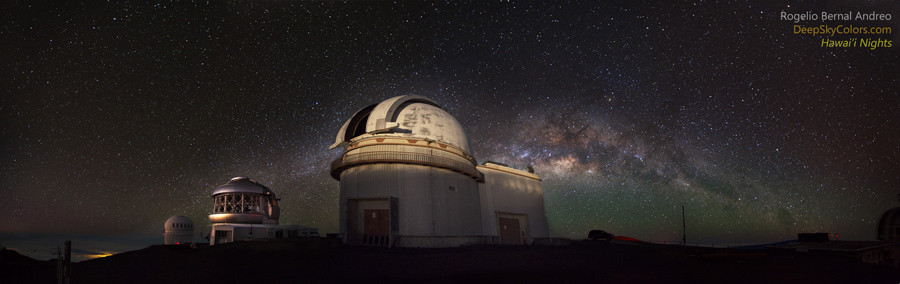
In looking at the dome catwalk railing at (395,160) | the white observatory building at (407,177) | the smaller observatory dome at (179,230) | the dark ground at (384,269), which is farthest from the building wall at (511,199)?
the smaller observatory dome at (179,230)

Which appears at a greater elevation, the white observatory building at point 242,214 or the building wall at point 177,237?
the white observatory building at point 242,214

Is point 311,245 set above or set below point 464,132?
below

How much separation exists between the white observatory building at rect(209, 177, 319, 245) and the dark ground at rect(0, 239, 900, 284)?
17.8 m

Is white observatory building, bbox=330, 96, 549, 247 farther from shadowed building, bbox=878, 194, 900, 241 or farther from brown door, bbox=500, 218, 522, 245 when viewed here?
shadowed building, bbox=878, 194, 900, 241

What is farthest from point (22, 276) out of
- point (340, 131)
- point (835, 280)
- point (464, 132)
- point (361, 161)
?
point (835, 280)

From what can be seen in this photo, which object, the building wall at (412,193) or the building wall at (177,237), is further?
the building wall at (177,237)

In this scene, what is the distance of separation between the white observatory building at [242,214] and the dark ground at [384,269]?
58.4 ft

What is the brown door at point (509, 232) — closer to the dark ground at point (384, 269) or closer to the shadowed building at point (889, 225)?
the dark ground at point (384, 269)

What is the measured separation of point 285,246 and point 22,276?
7.65 meters

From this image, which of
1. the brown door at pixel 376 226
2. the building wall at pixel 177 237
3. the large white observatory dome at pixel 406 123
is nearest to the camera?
the brown door at pixel 376 226

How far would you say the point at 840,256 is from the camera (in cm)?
1986

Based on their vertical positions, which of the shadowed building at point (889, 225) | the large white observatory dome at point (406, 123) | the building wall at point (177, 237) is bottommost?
the shadowed building at point (889, 225)

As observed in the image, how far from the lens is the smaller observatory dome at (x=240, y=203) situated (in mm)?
36062

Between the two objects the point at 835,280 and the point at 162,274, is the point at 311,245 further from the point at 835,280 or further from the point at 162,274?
the point at 835,280
